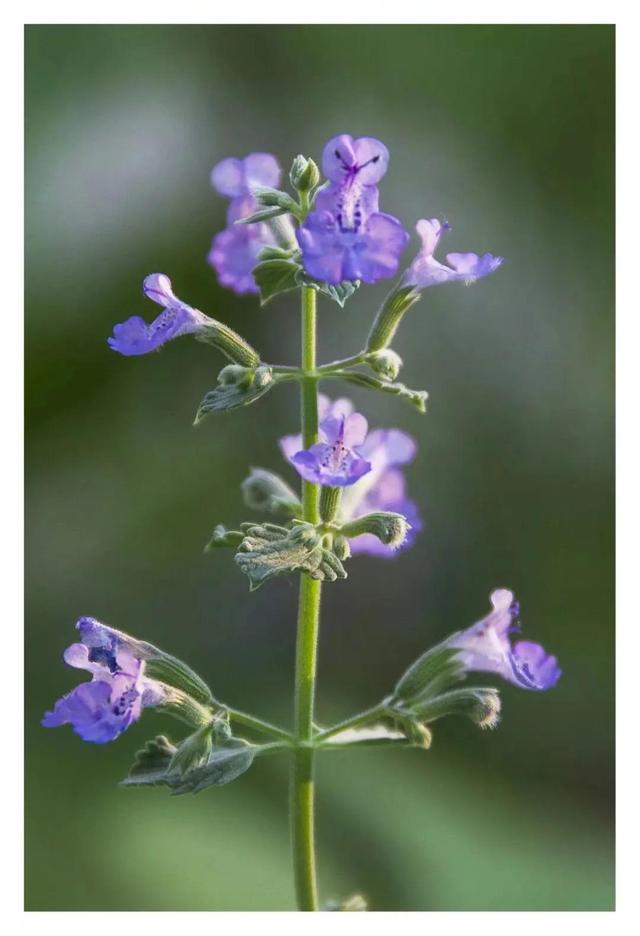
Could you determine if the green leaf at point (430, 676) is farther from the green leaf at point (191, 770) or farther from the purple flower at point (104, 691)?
the purple flower at point (104, 691)

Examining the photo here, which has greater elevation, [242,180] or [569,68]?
[569,68]

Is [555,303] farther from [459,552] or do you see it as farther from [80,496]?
[80,496]

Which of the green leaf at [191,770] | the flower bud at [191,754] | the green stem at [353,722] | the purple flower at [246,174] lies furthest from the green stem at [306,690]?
the purple flower at [246,174]

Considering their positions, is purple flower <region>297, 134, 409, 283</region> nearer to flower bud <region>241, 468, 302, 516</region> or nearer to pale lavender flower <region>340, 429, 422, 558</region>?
flower bud <region>241, 468, 302, 516</region>

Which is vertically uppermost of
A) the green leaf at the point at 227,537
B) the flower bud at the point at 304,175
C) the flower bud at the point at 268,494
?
the flower bud at the point at 304,175

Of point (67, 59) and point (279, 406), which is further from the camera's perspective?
point (279, 406)

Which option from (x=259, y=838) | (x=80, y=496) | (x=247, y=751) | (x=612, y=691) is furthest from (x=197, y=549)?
(x=247, y=751)

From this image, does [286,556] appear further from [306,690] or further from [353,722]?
[353,722]
